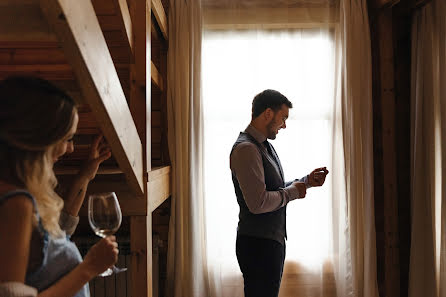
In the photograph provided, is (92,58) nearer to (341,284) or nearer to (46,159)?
(46,159)

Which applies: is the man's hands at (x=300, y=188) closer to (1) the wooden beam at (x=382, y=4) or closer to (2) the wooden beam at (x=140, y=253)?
(2) the wooden beam at (x=140, y=253)

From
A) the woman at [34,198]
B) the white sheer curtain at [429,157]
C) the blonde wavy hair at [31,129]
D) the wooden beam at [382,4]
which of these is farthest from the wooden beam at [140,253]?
the wooden beam at [382,4]

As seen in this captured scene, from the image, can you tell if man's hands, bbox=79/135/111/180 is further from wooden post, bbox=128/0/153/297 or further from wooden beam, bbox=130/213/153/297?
wooden beam, bbox=130/213/153/297

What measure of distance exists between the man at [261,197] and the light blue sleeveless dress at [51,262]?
1134 millimetres

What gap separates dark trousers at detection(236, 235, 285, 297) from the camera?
7.41ft

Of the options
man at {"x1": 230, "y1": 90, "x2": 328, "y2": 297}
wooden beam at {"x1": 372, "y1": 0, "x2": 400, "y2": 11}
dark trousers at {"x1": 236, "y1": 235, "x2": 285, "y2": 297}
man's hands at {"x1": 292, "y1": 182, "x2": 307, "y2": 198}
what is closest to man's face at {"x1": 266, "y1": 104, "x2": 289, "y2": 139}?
man at {"x1": 230, "y1": 90, "x2": 328, "y2": 297}

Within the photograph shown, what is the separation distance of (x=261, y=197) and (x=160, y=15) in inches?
55.3

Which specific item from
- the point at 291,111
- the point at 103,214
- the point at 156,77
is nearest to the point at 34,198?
the point at 103,214

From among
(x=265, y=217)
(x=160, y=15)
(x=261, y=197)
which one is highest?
(x=160, y=15)

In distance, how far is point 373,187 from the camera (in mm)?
3258

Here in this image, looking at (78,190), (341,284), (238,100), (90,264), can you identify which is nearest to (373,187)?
(341,284)

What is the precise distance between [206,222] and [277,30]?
1.48 m

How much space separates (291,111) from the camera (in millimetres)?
3334

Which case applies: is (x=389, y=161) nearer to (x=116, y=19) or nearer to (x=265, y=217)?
(x=265, y=217)
